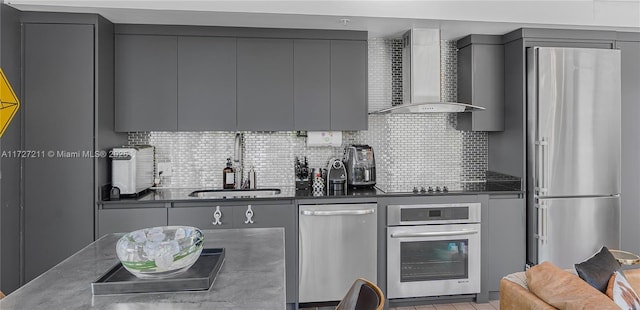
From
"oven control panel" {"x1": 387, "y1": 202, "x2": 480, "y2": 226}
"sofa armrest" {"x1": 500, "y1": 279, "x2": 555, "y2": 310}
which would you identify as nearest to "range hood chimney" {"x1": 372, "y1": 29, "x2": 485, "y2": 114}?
"oven control panel" {"x1": 387, "y1": 202, "x2": 480, "y2": 226}

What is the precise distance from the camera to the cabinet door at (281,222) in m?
3.03

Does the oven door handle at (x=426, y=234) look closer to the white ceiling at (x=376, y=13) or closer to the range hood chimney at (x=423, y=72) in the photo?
the range hood chimney at (x=423, y=72)

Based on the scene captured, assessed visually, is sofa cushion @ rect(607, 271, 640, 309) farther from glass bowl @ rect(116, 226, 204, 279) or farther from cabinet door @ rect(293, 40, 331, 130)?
cabinet door @ rect(293, 40, 331, 130)

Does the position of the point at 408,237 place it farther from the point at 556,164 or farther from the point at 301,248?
the point at 556,164

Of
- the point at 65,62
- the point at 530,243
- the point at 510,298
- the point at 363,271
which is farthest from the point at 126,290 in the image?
the point at 530,243

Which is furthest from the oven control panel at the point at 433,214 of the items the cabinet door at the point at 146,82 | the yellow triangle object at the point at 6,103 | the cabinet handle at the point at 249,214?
the yellow triangle object at the point at 6,103

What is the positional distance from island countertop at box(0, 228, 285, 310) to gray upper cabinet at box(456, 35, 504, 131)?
2.57 meters

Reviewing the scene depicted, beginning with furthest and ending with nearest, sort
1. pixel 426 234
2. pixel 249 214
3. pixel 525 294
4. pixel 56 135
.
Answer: pixel 426 234, pixel 249 214, pixel 56 135, pixel 525 294

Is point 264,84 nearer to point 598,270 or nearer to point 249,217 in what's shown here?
point 249,217

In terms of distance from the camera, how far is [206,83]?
10.8 ft

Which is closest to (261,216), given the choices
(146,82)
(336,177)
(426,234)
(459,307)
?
(336,177)

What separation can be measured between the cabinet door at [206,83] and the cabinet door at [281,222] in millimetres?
746

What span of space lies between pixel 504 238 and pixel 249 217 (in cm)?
208

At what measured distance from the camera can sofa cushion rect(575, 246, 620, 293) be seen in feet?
6.03
